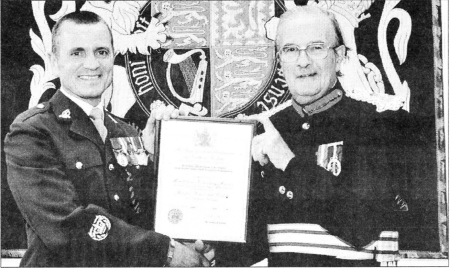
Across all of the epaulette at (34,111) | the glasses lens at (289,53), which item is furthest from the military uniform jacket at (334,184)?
the epaulette at (34,111)

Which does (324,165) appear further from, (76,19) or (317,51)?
(76,19)

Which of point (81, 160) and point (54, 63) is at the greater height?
point (54, 63)

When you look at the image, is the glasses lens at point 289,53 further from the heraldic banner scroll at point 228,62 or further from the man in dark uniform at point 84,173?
the man in dark uniform at point 84,173

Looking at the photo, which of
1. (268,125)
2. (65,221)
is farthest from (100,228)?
(268,125)

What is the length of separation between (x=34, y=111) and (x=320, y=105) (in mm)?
1151

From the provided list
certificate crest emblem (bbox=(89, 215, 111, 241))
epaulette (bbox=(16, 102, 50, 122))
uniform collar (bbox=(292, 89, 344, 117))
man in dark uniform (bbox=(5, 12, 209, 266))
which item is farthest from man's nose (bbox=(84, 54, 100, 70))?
uniform collar (bbox=(292, 89, 344, 117))

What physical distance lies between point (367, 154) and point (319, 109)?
262 millimetres

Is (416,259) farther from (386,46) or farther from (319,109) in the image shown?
(386,46)

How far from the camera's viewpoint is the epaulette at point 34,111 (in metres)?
2.27

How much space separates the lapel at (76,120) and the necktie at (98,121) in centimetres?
1

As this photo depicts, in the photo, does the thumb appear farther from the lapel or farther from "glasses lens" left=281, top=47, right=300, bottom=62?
the lapel

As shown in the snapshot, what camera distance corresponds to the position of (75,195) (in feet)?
7.23

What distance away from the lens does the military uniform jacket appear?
2234 millimetres

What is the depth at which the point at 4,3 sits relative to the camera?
2369mm
